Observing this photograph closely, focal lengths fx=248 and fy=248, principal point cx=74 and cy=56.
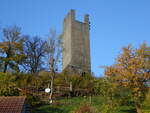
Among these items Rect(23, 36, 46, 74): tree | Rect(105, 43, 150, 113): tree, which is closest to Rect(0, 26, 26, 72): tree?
Rect(23, 36, 46, 74): tree

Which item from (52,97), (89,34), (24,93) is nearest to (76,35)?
(89,34)

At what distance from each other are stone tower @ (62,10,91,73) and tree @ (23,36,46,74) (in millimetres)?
3449

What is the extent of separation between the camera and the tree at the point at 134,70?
19.0 m

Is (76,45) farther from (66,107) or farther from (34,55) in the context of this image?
(66,107)

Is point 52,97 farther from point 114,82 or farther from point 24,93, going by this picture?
point 114,82

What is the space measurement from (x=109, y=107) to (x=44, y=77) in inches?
388

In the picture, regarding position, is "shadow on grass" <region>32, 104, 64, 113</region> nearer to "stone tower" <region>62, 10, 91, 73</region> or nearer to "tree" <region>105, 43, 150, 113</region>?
"tree" <region>105, 43, 150, 113</region>

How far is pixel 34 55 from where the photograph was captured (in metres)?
36.6

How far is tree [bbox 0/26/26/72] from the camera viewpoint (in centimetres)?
3016

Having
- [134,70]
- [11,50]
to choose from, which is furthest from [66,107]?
[11,50]

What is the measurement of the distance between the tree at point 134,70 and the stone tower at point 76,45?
45.7 ft

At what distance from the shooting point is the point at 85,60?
3600cm

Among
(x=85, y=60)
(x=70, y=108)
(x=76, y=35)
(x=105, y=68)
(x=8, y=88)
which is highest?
(x=76, y=35)

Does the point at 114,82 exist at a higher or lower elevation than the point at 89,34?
lower
